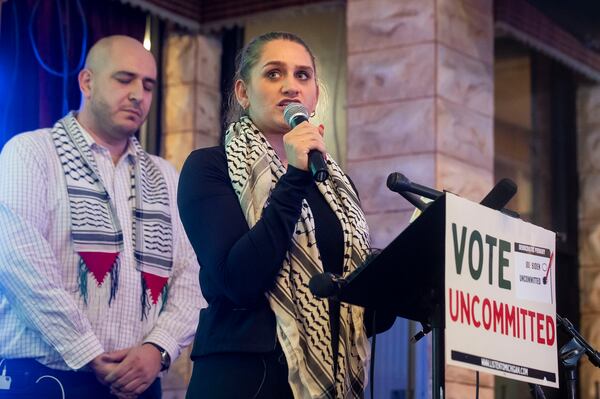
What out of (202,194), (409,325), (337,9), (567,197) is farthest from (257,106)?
(567,197)

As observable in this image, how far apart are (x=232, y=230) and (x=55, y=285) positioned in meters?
1.18

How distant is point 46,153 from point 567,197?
4681 millimetres

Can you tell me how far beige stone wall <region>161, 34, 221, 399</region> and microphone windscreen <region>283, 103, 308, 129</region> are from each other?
3.62 metres

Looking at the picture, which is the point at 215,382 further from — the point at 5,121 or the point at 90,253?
the point at 5,121

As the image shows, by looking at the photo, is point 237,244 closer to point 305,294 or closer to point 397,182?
point 305,294

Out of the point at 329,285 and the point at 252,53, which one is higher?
the point at 252,53

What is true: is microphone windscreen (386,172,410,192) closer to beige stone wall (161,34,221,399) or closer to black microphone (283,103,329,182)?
black microphone (283,103,329,182)

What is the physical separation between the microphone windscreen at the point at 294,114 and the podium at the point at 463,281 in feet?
1.39

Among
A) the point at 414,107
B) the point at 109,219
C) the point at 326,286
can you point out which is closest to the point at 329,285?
the point at 326,286

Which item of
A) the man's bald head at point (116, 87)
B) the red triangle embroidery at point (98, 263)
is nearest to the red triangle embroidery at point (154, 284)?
the red triangle embroidery at point (98, 263)

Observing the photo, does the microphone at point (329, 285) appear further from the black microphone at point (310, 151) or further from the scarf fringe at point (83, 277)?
the scarf fringe at point (83, 277)

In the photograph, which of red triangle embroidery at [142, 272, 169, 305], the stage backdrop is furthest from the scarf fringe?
the stage backdrop

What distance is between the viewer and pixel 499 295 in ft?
6.47

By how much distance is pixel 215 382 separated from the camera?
2219 millimetres
